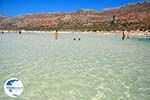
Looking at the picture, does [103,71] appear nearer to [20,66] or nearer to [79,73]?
[79,73]

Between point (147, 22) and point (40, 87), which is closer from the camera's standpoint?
point (40, 87)

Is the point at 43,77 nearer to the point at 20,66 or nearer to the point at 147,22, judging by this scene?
the point at 20,66

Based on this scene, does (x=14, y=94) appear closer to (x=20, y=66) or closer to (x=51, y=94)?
(x=51, y=94)

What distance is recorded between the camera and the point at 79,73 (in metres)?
15.1

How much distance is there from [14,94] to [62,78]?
13.9 ft

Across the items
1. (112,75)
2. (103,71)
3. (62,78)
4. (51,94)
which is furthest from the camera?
(103,71)

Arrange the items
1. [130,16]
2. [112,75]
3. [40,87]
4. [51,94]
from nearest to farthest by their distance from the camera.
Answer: [51,94], [40,87], [112,75], [130,16]

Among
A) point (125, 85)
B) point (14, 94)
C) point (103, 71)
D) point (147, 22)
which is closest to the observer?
point (14, 94)

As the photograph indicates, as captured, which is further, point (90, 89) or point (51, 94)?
point (90, 89)

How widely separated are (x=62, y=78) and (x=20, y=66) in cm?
402

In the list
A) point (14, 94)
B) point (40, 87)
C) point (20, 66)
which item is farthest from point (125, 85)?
point (20, 66)

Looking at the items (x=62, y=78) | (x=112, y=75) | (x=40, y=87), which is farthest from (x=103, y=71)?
(x=40, y=87)

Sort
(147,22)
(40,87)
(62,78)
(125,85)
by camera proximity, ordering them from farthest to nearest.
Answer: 1. (147,22)
2. (62,78)
3. (125,85)
4. (40,87)

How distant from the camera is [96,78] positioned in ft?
45.9
